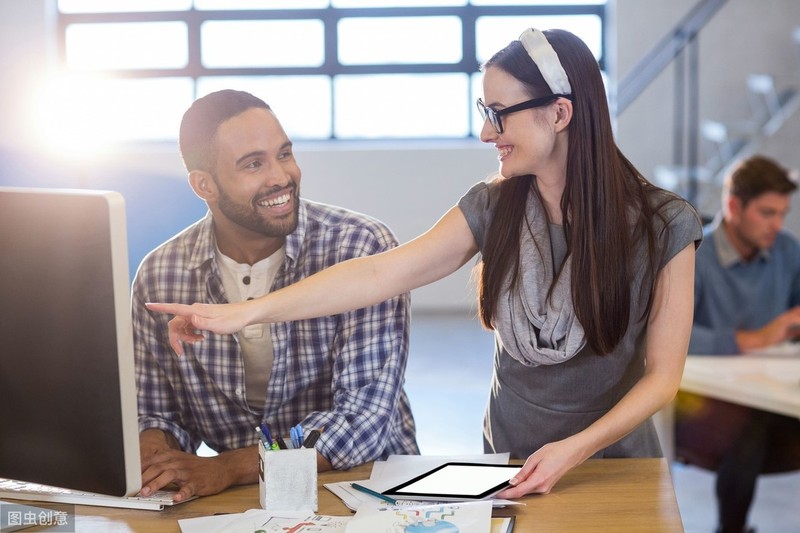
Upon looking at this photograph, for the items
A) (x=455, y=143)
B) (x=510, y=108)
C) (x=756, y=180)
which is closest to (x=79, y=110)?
(x=455, y=143)

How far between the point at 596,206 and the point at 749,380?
1228 millimetres

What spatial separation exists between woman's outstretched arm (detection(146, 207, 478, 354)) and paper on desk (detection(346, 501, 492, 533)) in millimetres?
382

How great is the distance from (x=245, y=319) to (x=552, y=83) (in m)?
0.63

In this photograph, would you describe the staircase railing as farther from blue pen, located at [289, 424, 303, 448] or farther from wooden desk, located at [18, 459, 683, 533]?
blue pen, located at [289, 424, 303, 448]

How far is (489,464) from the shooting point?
4.99 feet

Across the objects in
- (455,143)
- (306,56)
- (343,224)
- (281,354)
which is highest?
(306,56)

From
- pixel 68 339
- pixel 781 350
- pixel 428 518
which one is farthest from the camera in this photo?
pixel 781 350

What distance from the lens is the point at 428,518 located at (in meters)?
1.25

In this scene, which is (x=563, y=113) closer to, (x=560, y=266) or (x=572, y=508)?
(x=560, y=266)

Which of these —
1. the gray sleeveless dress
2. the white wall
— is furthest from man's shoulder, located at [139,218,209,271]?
the white wall

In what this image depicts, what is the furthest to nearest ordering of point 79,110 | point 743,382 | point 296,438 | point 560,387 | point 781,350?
1. point 79,110
2. point 781,350
3. point 743,382
4. point 560,387
5. point 296,438

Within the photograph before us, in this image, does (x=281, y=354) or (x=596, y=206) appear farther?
(x=281, y=354)

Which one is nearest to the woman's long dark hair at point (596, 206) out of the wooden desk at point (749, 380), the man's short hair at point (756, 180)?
the wooden desk at point (749, 380)

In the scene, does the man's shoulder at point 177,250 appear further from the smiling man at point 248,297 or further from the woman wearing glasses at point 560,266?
the woman wearing glasses at point 560,266
